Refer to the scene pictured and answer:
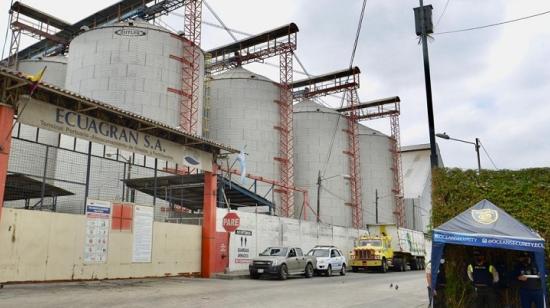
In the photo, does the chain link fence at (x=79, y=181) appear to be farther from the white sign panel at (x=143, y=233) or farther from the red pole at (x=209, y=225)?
the white sign panel at (x=143, y=233)

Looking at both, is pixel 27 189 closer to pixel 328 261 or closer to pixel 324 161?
pixel 328 261

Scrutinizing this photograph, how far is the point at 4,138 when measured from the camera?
589 inches

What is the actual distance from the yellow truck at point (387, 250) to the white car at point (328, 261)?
4703 millimetres

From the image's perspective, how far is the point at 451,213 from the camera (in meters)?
12.8

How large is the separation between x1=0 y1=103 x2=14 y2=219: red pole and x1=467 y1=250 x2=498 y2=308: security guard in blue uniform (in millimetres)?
13528

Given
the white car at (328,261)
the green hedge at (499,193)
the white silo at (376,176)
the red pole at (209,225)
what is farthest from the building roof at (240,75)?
the green hedge at (499,193)

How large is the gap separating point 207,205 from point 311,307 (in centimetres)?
1268

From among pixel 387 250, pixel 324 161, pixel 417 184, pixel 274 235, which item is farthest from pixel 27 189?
pixel 417 184

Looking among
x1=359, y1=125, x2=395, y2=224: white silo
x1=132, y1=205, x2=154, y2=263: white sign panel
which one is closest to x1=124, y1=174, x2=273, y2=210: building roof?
x1=132, y1=205, x2=154, y2=263: white sign panel

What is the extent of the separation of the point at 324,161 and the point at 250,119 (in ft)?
36.2

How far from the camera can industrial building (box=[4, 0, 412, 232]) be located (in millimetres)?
30125

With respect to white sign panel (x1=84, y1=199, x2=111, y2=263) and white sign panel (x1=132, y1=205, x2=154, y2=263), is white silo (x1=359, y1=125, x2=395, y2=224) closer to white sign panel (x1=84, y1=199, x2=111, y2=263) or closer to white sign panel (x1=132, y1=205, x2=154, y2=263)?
white sign panel (x1=132, y1=205, x2=154, y2=263)

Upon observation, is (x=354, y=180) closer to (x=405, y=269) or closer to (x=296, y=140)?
(x=296, y=140)

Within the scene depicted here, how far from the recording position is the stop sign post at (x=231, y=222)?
25.3 metres
